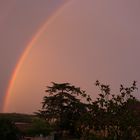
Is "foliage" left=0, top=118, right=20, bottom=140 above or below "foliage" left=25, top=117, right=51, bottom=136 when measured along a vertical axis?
below

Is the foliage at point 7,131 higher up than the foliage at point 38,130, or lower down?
lower down

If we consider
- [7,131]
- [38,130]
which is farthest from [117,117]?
[38,130]

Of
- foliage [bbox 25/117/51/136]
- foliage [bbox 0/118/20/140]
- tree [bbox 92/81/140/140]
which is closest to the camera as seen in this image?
tree [bbox 92/81/140/140]

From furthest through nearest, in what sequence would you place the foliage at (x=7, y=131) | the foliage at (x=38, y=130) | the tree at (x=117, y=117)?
1. the foliage at (x=38, y=130)
2. the foliage at (x=7, y=131)
3. the tree at (x=117, y=117)

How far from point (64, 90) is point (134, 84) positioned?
3420 cm

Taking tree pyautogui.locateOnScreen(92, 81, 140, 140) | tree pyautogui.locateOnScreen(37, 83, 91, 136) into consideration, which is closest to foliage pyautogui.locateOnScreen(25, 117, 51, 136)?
tree pyautogui.locateOnScreen(37, 83, 91, 136)

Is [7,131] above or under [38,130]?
under

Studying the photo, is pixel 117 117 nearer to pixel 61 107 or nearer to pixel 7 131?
pixel 7 131

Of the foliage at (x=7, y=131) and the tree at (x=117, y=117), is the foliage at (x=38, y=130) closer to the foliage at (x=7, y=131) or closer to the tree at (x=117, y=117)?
the foliage at (x=7, y=131)

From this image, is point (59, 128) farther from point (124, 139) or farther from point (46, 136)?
point (124, 139)

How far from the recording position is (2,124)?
33281 millimetres

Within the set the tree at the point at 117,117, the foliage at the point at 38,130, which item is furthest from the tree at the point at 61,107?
the tree at the point at 117,117

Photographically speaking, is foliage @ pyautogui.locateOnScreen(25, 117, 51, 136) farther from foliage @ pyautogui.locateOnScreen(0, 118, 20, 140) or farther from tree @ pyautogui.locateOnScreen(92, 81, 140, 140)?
tree @ pyautogui.locateOnScreen(92, 81, 140, 140)

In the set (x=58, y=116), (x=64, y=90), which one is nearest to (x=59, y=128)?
(x=58, y=116)
